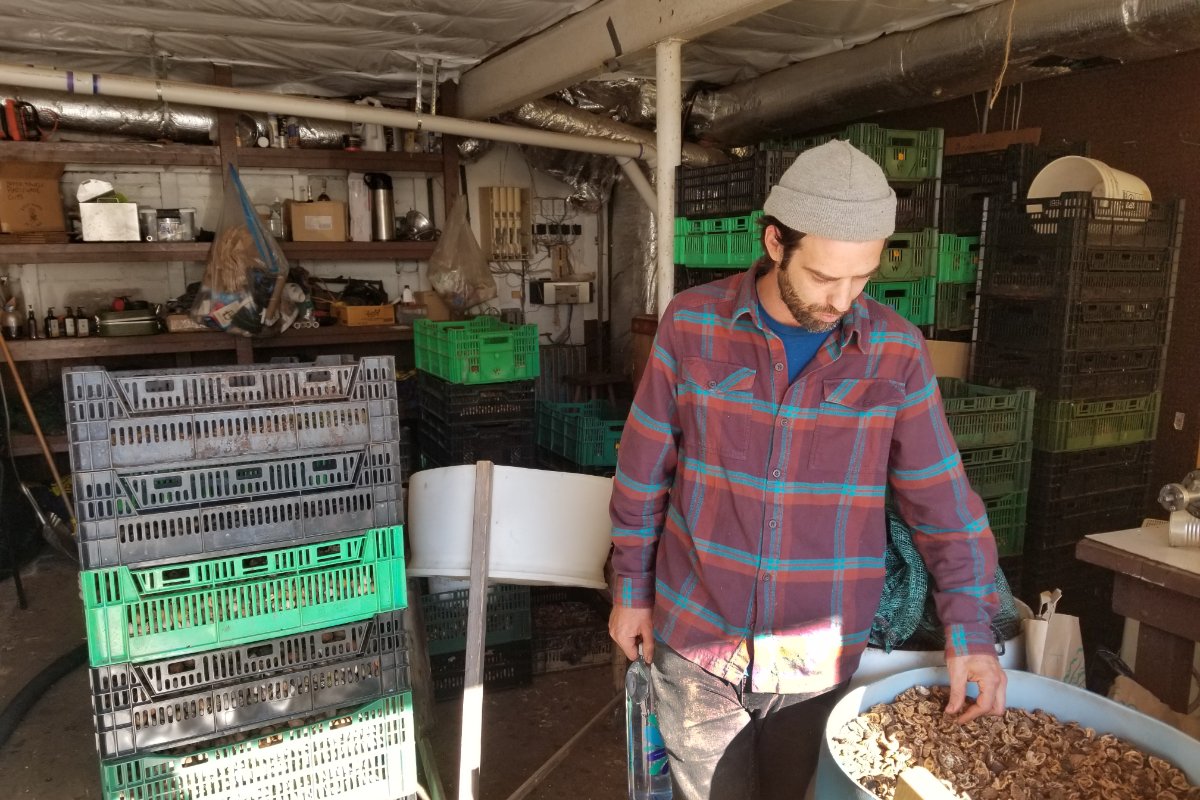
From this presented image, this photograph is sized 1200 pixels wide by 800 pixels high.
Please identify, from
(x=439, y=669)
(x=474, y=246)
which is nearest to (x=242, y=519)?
(x=439, y=669)

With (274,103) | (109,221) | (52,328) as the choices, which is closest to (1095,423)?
(274,103)

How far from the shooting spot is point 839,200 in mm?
1312

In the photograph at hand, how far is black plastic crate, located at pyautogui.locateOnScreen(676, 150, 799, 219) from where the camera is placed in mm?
3023

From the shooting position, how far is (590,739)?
8.92 feet

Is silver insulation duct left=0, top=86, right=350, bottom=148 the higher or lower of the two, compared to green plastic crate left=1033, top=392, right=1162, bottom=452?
higher

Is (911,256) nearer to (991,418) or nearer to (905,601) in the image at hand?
(991,418)

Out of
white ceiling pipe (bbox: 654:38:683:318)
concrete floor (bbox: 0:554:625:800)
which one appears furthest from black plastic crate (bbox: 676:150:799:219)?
concrete floor (bbox: 0:554:625:800)

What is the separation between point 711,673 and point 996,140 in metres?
3.61

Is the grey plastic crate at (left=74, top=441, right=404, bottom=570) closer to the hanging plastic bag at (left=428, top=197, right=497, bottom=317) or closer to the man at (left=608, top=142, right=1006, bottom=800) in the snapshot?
the man at (left=608, top=142, right=1006, bottom=800)

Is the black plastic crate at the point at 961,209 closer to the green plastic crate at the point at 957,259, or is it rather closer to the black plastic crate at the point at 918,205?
the green plastic crate at the point at 957,259

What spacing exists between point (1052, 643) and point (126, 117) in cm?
477

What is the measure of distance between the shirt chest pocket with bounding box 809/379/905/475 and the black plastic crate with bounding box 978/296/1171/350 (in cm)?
190

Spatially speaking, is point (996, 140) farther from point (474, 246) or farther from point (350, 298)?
point (350, 298)

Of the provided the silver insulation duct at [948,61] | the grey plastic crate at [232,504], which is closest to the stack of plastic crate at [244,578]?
the grey plastic crate at [232,504]
